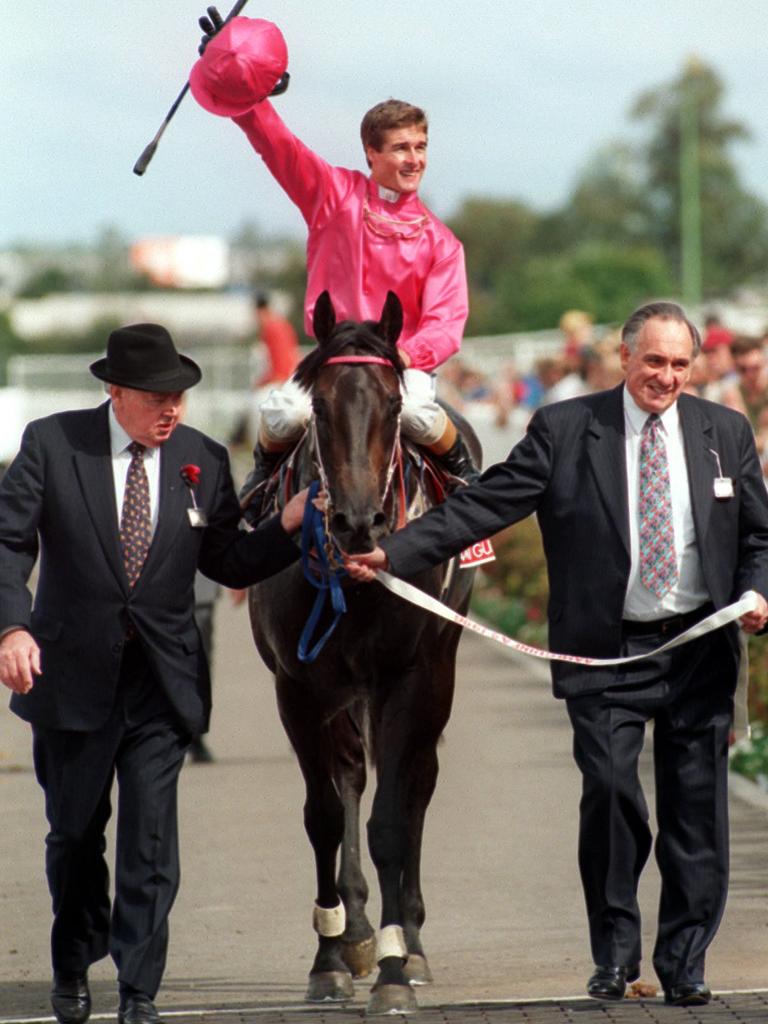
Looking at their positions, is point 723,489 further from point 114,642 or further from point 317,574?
point 114,642

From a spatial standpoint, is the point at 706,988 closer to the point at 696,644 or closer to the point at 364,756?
the point at 696,644

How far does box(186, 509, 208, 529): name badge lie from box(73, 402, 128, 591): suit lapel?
9.2 inches

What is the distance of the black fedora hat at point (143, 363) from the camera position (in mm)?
6469

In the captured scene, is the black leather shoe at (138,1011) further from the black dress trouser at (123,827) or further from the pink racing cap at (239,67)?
the pink racing cap at (239,67)

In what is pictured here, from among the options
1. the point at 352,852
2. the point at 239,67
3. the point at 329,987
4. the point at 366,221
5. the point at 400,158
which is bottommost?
the point at 329,987

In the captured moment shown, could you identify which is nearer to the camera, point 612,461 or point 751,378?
point 612,461

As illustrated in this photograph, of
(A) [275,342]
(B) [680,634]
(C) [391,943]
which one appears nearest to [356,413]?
(B) [680,634]

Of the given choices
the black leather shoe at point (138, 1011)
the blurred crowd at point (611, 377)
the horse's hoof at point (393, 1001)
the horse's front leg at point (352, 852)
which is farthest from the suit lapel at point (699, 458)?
the black leather shoe at point (138, 1011)

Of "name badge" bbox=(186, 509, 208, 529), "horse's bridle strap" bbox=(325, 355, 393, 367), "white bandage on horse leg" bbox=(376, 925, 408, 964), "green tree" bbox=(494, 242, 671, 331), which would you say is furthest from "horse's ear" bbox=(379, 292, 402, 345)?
"green tree" bbox=(494, 242, 671, 331)

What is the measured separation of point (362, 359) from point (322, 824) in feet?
5.84

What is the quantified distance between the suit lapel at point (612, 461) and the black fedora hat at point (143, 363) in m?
1.26

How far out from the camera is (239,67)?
745 cm

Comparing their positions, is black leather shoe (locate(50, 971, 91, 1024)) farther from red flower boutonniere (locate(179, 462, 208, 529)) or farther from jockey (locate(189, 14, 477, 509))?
jockey (locate(189, 14, 477, 509))

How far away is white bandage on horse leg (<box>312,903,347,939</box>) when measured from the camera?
745 centimetres
